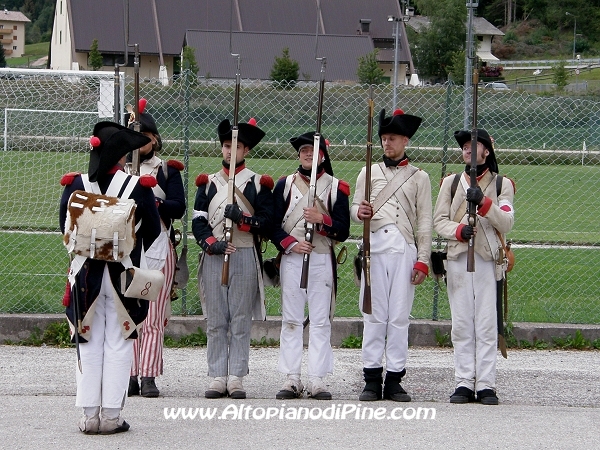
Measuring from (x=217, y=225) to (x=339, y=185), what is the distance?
3.14ft

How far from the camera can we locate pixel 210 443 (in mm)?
6047

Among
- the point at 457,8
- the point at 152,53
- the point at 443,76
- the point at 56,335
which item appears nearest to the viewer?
the point at 56,335

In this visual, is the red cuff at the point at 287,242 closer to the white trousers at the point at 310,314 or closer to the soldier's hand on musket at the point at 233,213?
the white trousers at the point at 310,314

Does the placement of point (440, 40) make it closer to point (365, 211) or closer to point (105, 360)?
point (365, 211)

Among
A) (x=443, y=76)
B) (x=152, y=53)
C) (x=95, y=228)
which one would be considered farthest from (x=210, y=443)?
(x=443, y=76)

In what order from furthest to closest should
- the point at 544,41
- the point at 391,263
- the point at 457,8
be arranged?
the point at 544,41
the point at 457,8
the point at 391,263

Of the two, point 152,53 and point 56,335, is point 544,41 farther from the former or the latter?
point 56,335

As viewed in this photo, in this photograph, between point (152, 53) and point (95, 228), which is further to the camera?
point (152, 53)

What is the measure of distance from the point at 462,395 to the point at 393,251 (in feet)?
3.79

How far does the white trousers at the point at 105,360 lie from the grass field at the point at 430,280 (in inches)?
130

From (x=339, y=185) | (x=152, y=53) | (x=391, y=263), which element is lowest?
(x=391, y=263)

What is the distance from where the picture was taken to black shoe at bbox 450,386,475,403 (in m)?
7.31

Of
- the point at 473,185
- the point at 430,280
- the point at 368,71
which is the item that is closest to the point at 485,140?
the point at 473,185

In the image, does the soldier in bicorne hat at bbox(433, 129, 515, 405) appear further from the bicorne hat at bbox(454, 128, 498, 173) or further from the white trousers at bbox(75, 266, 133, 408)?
the white trousers at bbox(75, 266, 133, 408)
